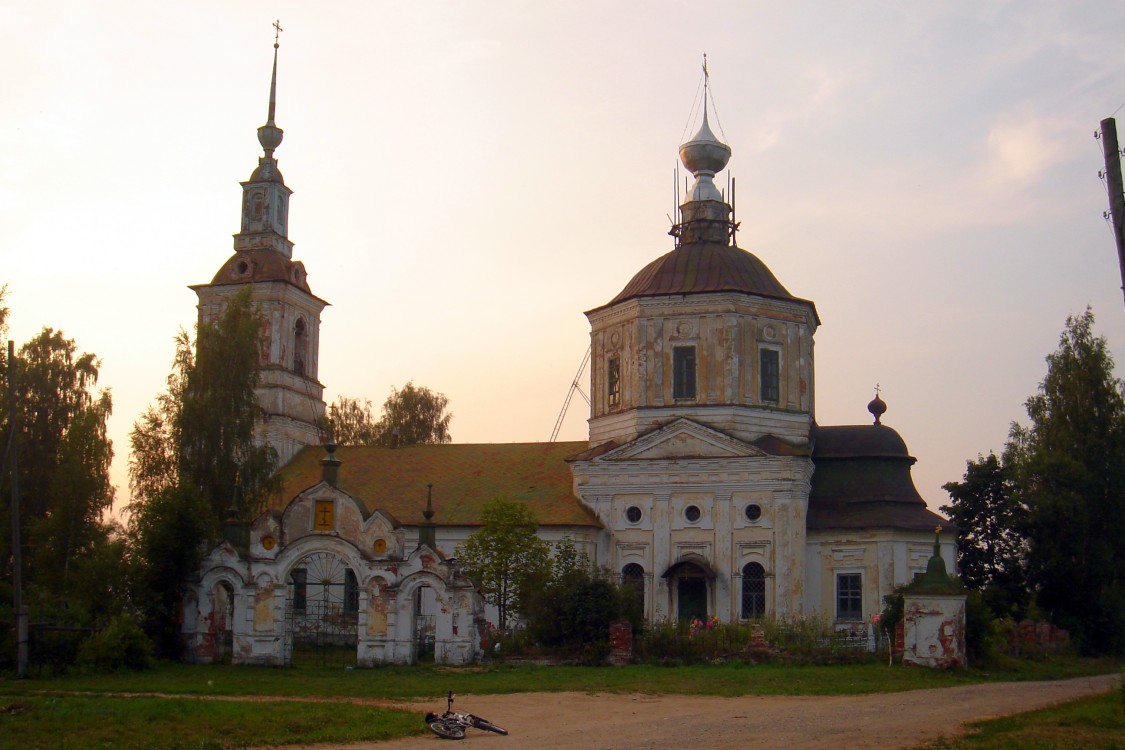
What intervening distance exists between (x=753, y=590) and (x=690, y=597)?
5.66 ft

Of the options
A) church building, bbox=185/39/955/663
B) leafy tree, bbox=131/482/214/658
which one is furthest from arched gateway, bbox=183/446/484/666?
church building, bbox=185/39/955/663

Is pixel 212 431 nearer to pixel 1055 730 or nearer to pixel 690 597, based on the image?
pixel 690 597

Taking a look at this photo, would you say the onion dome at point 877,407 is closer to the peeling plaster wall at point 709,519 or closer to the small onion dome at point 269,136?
the peeling plaster wall at point 709,519

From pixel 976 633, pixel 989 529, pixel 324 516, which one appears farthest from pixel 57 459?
pixel 989 529

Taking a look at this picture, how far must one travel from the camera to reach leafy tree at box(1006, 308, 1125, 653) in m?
34.8

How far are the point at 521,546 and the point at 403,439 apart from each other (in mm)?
24054

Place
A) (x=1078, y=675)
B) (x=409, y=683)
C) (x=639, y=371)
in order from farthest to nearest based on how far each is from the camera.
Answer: (x=639, y=371) → (x=1078, y=675) → (x=409, y=683)

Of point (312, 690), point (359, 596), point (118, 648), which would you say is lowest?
point (312, 690)

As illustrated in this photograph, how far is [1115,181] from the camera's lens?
15.4 m

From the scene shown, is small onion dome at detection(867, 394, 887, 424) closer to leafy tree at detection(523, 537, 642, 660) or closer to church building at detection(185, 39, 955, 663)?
church building at detection(185, 39, 955, 663)

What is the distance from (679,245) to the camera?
39375 millimetres

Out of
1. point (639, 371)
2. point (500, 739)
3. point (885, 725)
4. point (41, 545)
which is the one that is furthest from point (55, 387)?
point (885, 725)

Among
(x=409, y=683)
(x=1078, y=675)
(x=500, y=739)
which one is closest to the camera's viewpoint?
(x=500, y=739)

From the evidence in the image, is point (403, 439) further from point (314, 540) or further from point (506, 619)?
point (314, 540)
